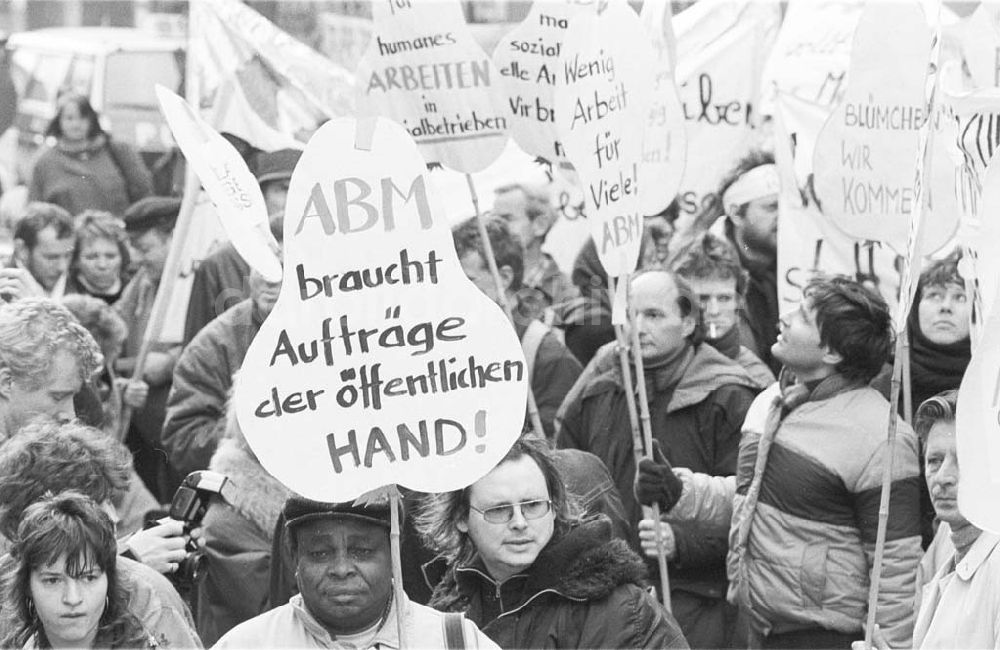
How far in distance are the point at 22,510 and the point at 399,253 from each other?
1.14 metres

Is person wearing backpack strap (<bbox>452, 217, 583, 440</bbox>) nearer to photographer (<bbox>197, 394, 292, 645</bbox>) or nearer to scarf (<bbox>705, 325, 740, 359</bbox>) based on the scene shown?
scarf (<bbox>705, 325, 740, 359</bbox>)

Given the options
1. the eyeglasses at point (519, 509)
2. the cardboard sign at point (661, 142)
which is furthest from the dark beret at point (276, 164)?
the eyeglasses at point (519, 509)

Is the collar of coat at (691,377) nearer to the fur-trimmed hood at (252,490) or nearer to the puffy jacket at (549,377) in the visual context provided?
the puffy jacket at (549,377)

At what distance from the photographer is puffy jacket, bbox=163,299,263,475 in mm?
7383

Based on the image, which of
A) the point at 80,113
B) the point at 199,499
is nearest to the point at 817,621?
the point at 199,499

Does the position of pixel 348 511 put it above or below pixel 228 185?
below

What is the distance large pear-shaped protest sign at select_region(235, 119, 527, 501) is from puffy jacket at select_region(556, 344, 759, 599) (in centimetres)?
241

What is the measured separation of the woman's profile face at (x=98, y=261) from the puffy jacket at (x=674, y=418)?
2622mm

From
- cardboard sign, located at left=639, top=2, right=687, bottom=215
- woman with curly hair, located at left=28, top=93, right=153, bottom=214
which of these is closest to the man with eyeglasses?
cardboard sign, located at left=639, top=2, right=687, bottom=215

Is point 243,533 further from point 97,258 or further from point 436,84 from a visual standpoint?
point 97,258

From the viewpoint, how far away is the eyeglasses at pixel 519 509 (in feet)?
16.8

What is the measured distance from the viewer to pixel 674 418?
6.91m

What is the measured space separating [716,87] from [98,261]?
114 inches

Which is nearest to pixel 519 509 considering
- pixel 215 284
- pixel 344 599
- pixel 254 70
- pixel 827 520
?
pixel 344 599
